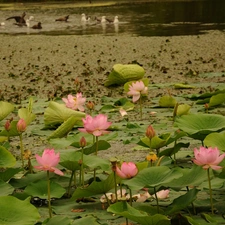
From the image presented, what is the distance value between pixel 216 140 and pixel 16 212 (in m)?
0.75

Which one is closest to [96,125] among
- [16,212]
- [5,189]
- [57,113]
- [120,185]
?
[120,185]

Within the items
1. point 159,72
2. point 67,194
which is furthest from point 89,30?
point 67,194

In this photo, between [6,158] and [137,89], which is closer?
[6,158]

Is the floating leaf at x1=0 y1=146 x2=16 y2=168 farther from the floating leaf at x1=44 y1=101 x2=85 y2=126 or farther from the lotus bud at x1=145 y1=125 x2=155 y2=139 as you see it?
the floating leaf at x1=44 y1=101 x2=85 y2=126

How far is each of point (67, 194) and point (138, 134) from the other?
0.98 m

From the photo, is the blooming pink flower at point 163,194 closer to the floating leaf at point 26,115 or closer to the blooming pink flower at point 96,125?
the blooming pink flower at point 96,125

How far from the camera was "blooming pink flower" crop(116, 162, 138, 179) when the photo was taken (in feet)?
5.81

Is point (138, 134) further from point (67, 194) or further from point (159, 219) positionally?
point (159, 219)

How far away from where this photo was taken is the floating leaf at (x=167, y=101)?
3641 mm

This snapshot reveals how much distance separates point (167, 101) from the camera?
3674mm

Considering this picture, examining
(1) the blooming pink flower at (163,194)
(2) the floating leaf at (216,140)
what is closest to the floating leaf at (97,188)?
(1) the blooming pink flower at (163,194)

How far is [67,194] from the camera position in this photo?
2127 millimetres

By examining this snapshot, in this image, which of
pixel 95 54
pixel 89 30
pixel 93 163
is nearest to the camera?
pixel 93 163

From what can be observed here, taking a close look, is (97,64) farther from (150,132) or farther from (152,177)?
(152,177)
